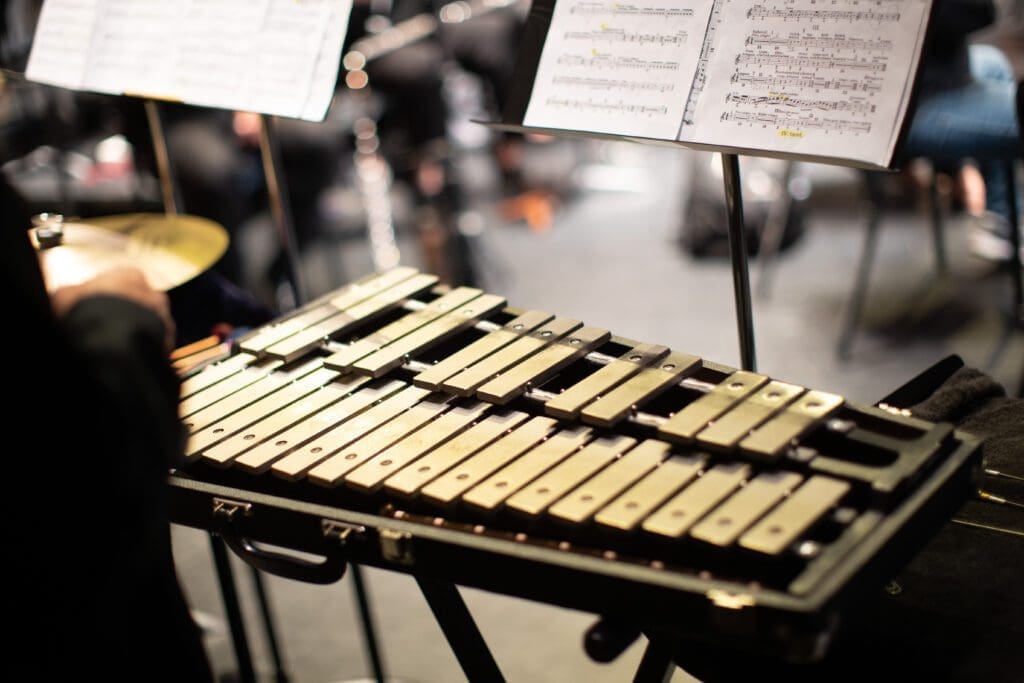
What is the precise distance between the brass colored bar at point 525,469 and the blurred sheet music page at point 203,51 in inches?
34.2

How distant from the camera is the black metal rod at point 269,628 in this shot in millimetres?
2418

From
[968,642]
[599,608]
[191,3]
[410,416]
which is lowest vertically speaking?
[968,642]

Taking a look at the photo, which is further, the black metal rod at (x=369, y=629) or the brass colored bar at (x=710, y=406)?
the black metal rod at (x=369, y=629)

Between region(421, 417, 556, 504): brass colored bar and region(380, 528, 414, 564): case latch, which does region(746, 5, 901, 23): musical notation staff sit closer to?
region(421, 417, 556, 504): brass colored bar

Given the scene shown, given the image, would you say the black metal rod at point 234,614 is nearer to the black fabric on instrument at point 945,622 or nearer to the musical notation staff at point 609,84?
the black fabric on instrument at point 945,622

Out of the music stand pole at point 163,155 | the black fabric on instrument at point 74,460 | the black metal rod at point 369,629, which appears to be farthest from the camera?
the music stand pole at point 163,155

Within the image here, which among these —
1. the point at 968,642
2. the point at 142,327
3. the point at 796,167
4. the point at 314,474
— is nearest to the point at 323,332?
the point at 314,474

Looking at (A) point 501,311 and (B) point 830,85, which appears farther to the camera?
(A) point 501,311

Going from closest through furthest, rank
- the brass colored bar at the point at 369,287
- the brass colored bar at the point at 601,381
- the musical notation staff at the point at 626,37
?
the brass colored bar at the point at 601,381 < the musical notation staff at the point at 626,37 < the brass colored bar at the point at 369,287

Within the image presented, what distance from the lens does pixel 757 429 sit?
143 centimetres

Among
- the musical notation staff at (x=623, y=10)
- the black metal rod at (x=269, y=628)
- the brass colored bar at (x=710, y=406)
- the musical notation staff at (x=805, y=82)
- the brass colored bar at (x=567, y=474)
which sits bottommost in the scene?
the black metal rod at (x=269, y=628)

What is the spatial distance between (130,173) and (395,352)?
4.38 metres

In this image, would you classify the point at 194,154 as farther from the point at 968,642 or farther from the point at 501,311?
the point at 968,642

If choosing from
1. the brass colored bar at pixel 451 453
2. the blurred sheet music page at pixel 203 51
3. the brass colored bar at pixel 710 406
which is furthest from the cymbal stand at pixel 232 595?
the brass colored bar at pixel 710 406
